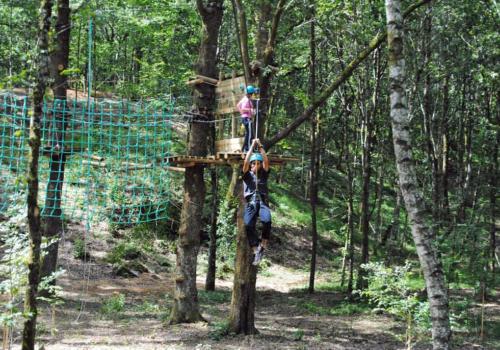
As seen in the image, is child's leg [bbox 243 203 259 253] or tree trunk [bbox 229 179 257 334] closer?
child's leg [bbox 243 203 259 253]

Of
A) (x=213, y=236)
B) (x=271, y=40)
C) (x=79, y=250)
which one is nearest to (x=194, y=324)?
(x=213, y=236)

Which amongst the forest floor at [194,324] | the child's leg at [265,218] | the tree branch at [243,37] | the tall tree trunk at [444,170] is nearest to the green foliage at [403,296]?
the forest floor at [194,324]

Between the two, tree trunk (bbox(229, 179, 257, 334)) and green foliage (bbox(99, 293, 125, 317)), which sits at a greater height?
tree trunk (bbox(229, 179, 257, 334))

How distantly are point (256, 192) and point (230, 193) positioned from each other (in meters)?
5.66

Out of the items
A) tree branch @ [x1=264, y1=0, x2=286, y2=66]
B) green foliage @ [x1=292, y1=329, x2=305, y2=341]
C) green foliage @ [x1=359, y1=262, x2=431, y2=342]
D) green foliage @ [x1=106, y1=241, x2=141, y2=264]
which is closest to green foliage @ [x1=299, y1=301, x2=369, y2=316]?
green foliage @ [x1=292, y1=329, x2=305, y2=341]

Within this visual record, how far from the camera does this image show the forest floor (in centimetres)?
829

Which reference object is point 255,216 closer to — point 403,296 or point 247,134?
point 247,134

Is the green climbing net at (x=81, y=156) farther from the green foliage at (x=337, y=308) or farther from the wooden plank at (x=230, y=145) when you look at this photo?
the green foliage at (x=337, y=308)

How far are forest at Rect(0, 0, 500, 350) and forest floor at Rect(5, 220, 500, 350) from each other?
0.06 meters

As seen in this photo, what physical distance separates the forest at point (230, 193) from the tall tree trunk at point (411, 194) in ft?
0.05

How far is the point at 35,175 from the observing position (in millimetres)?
4270

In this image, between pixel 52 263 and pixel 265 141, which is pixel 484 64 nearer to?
pixel 265 141

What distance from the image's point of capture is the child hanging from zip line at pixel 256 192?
678cm

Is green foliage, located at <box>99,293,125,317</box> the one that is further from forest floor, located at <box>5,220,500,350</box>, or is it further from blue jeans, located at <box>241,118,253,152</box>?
blue jeans, located at <box>241,118,253,152</box>
